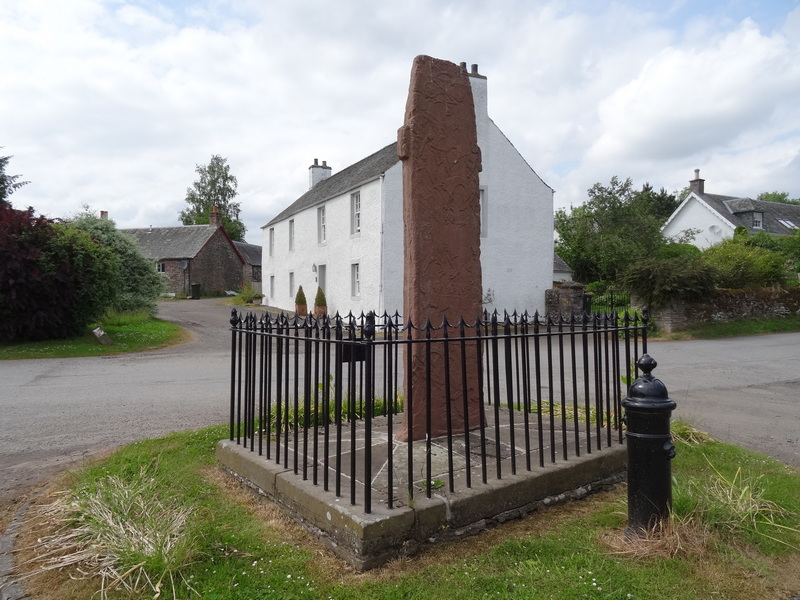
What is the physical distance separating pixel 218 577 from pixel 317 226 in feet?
72.3

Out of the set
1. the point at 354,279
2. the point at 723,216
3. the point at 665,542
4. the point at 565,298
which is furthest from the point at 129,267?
the point at 723,216

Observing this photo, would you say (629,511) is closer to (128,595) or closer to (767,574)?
(767,574)

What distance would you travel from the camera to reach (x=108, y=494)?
3.66m

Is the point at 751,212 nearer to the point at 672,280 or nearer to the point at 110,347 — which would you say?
the point at 672,280

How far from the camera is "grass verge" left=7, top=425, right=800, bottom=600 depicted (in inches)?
111

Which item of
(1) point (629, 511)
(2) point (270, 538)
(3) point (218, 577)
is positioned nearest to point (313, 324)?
(2) point (270, 538)

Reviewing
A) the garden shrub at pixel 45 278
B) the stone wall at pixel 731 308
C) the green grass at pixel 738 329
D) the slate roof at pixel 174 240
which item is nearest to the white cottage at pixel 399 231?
the stone wall at pixel 731 308

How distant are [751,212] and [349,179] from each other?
29.7 m

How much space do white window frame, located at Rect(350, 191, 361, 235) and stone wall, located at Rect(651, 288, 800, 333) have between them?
11066 millimetres

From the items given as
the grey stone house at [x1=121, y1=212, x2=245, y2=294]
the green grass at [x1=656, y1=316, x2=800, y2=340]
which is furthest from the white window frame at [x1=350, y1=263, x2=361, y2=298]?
the grey stone house at [x1=121, y1=212, x2=245, y2=294]

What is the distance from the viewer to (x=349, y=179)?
2327cm

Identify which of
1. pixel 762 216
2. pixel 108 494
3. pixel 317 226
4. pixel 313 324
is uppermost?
pixel 762 216

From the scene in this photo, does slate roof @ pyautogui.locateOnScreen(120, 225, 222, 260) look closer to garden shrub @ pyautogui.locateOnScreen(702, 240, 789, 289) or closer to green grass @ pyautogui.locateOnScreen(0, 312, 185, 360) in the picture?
green grass @ pyautogui.locateOnScreen(0, 312, 185, 360)

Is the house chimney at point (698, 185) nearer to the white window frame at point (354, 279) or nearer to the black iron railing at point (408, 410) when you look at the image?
the white window frame at point (354, 279)
